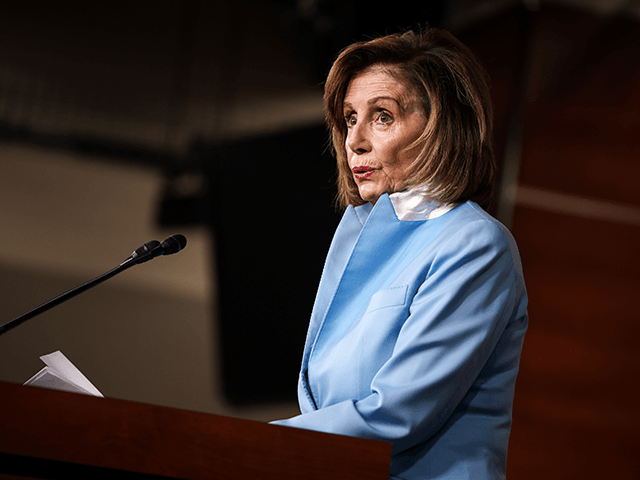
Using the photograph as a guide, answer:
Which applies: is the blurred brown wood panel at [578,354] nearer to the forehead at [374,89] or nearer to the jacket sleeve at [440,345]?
the forehead at [374,89]

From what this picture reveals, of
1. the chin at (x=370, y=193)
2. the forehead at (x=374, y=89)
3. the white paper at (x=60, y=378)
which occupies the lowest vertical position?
the white paper at (x=60, y=378)

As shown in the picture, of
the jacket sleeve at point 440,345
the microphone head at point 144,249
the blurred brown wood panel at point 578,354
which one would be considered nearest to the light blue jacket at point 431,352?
the jacket sleeve at point 440,345

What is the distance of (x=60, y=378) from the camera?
2.74 ft

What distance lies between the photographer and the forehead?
115 centimetres

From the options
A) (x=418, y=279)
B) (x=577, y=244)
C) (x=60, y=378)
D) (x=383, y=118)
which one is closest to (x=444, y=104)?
(x=383, y=118)

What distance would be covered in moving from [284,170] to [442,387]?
→ 1962mm

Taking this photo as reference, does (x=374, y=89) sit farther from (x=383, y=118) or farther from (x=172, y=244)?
(x=172, y=244)

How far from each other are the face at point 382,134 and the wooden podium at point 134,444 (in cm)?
65

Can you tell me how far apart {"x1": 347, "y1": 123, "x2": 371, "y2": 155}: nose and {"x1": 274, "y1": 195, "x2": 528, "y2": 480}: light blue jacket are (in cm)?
18

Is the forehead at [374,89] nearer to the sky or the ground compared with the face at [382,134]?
nearer to the sky

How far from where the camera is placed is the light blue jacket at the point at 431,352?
780mm

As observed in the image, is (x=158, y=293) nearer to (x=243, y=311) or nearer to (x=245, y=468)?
(x=243, y=311)

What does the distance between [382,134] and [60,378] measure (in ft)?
2.25

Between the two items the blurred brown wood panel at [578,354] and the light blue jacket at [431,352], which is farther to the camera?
the blurred brown wood panel at [578,354]
